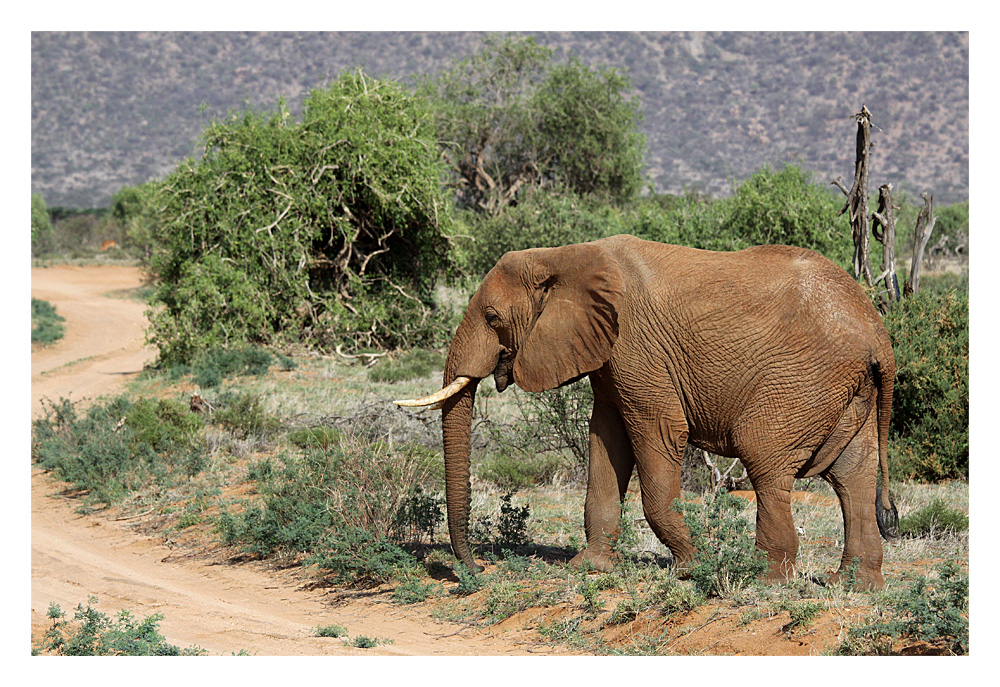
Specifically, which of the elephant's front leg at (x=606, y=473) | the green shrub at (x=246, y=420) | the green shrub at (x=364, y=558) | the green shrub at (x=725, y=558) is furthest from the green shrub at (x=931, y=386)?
the green shrub at (x=246, y=420)

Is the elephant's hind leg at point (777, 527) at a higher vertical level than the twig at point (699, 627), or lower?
higher

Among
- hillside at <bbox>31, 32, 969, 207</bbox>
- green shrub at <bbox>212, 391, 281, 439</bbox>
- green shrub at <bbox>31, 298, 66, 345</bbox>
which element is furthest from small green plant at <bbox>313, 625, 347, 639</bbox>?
hillside at <bbox>31, 32, 969, 207</bbox>

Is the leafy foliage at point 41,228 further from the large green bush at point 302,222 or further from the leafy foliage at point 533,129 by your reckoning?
the large green bush at point 302,222

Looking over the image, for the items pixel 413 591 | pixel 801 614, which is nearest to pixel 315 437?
pixel 413 591

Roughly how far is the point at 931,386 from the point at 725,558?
22.1 feet

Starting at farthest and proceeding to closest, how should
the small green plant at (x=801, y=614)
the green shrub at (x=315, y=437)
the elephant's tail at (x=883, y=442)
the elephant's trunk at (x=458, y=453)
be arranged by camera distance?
1. the green shrub at (x=315, y=437)
2. the elephant's trunk at (x=458, y=453)
3. the elephant's tail at (x=883, y=442)
4. the small green plant at (x=801, y=614)

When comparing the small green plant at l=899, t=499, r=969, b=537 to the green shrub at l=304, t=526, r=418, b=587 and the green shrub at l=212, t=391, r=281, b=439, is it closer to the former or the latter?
the green shrub at l=304, t=526, r=418, b=587

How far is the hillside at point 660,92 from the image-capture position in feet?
249

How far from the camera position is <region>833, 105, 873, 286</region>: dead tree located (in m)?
11.6

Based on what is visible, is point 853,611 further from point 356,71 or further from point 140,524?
point 356,71

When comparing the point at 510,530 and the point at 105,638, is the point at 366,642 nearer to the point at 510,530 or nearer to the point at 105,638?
the point at 105,638

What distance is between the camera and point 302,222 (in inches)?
778

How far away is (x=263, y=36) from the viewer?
95.0m

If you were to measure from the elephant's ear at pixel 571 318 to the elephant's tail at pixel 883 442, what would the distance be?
6.36ft
